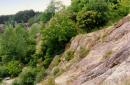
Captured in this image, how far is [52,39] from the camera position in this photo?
60438 millimetres

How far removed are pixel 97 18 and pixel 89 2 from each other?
3.56 meters

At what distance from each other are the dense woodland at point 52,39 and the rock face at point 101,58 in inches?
157

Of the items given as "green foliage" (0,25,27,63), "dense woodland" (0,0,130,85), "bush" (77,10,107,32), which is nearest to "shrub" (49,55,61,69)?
"dense woodland" (0,0,130,85)

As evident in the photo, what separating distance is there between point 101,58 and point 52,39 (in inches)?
911

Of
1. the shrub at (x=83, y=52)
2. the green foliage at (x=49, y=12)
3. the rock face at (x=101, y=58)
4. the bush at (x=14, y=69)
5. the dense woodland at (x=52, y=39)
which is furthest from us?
the green foliage at (x=49, y=12)

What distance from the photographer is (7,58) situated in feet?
242

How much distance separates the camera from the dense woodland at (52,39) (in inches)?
2162

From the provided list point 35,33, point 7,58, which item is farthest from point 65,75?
point 35,33

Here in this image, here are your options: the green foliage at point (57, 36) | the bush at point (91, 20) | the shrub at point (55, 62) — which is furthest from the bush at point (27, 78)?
the bush at point (91, 20)

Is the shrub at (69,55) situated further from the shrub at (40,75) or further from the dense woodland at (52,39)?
the shrub at (40,75)

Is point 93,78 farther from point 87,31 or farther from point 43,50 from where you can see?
point 43,50

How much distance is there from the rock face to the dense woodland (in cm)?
398

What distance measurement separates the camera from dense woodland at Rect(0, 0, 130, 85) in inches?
2162

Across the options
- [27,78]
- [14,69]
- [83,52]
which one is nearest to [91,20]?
[83,52]
